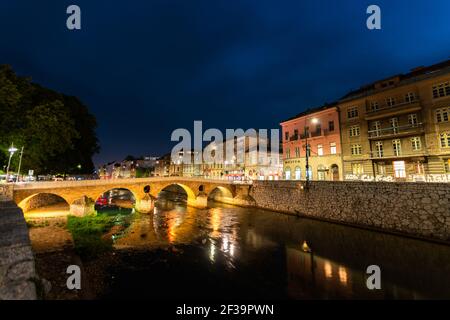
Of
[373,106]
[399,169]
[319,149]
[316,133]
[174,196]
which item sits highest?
[373,106]

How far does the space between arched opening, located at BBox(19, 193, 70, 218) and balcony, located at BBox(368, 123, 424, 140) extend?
131 feet

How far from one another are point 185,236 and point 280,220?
40.5 feet

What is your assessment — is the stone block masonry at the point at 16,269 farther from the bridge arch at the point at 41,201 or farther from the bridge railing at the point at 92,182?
A: the bridge arch at the point at 41,201

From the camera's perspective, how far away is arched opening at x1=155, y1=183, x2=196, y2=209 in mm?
41309

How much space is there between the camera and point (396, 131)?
24.6m

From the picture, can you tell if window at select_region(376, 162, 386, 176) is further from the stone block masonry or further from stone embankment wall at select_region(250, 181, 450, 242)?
the stone block masonry

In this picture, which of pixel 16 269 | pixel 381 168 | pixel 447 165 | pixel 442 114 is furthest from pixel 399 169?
pixel 16 269

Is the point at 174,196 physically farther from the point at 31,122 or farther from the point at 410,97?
the point at 410,97

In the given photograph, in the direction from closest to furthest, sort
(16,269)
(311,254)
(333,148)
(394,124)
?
1. (16,269)
2. (311,254)
3. (394,124)
4. (333,148)

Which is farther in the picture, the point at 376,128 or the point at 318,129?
the point at 318,129

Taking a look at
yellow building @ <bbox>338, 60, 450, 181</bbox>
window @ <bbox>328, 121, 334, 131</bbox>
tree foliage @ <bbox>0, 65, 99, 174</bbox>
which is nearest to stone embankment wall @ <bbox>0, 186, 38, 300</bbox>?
tree foliage @ <bbox>0, 65, 99, 174</bbox>

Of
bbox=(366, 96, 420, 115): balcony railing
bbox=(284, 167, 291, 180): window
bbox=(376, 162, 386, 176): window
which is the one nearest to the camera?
bbox=(366, 96, 420, 115): balcony railing

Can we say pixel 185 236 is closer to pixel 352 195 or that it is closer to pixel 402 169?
pixel 352 195

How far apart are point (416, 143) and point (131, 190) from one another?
36.4 meters
